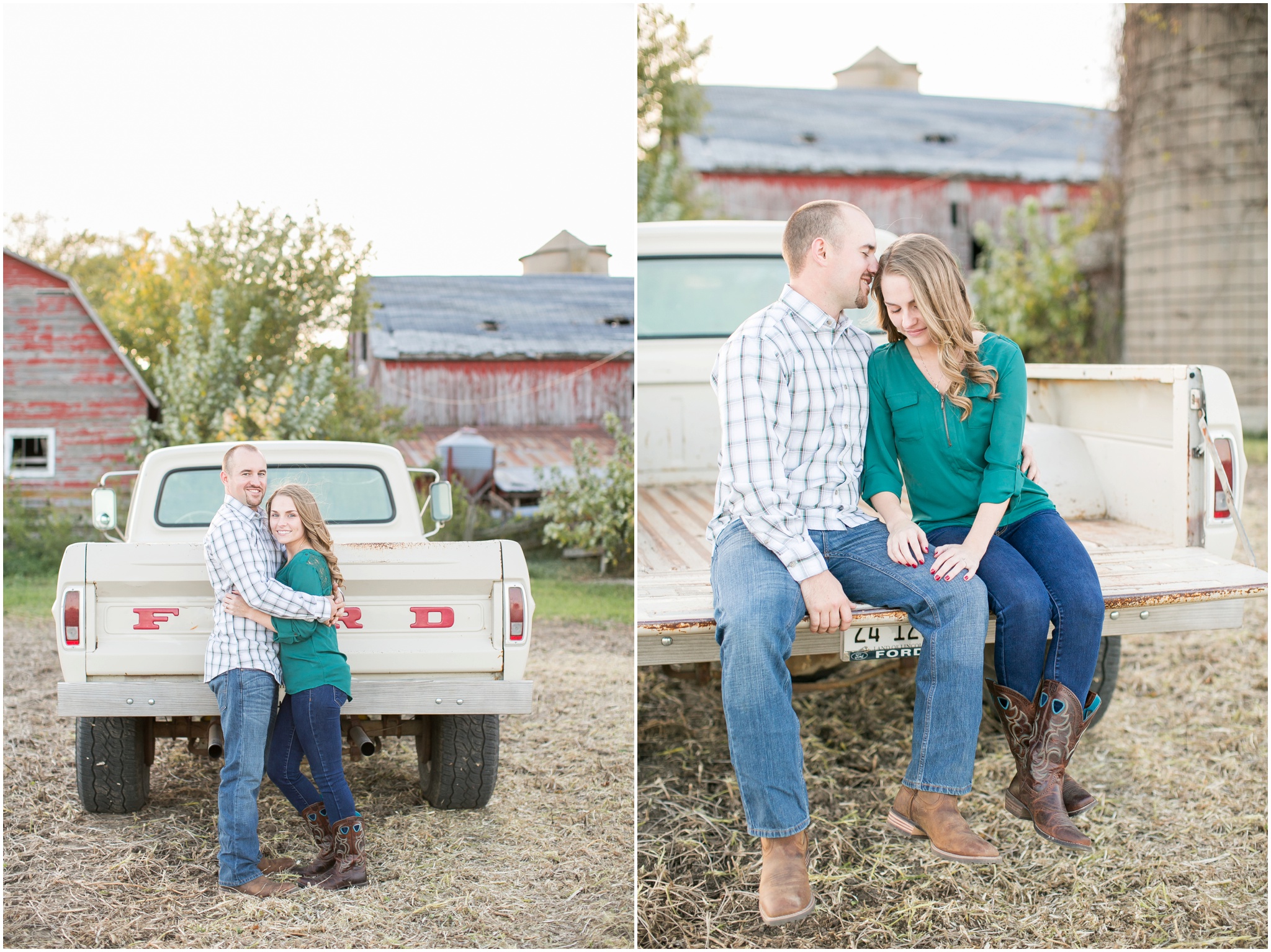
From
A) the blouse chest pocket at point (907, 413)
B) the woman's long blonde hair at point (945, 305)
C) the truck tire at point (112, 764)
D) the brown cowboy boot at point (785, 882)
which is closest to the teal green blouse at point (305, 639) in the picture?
the truck tire at point (112, 764)

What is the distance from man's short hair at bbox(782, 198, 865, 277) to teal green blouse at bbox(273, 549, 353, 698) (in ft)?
5.96

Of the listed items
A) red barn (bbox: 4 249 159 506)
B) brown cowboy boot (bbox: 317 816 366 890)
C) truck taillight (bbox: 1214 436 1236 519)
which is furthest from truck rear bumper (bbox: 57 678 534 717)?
red barn (bbox: 4 249 159 506)

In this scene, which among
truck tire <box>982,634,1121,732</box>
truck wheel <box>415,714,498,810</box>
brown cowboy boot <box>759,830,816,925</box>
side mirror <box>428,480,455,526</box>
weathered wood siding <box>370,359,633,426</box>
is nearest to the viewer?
brown cowboy boot <box>759,830,816,925</box>

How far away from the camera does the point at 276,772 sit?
3363 mm

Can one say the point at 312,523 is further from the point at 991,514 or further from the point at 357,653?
the point at 991,514

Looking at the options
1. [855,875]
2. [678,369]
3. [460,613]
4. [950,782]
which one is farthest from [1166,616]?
[678,369]

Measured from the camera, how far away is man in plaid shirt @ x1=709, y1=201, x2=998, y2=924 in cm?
259

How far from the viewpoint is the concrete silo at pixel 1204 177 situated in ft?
44.4

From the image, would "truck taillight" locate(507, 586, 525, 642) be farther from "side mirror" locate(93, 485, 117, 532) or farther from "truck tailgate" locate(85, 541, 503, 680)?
"side mirror" locate(93, 485, 117, 532)

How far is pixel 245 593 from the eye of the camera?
318 centimetres

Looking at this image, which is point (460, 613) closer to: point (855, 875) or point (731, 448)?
point (731, 448)

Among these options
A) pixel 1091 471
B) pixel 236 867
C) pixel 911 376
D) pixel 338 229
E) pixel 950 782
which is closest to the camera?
pixel 950 782

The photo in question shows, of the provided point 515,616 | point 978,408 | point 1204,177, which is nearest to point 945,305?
point 978,408

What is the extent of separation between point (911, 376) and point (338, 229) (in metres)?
9.37
